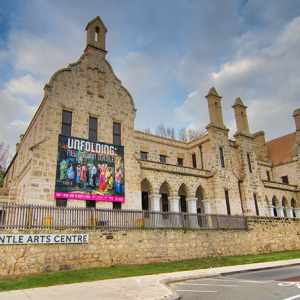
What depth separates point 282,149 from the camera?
125 feet

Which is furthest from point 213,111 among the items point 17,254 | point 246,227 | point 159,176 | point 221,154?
point 17,254

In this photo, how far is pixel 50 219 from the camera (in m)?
12.8

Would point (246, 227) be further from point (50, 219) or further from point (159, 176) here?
point (50, 219)

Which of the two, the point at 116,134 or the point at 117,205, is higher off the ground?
the point at 116,134

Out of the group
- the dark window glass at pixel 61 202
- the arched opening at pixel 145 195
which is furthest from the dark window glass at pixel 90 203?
the arched opening at pixel 145 195

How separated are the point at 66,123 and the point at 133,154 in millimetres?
5183

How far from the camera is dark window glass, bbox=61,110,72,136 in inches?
731

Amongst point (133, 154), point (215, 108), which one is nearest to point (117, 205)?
point (133, 154)

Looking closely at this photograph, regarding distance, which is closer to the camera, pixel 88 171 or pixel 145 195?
pixel 88 171

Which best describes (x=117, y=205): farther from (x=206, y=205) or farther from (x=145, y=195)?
(x=206, y=205)

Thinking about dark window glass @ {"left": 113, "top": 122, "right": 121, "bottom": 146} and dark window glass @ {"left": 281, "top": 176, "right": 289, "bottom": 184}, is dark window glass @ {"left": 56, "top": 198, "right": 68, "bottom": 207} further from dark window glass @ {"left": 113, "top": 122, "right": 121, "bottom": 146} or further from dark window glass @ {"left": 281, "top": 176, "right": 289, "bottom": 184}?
dark window glass @ {"left": 281, "top": 176, "right": 289, "bottom": 184}

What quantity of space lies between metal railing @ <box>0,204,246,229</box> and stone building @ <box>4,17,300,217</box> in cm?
351

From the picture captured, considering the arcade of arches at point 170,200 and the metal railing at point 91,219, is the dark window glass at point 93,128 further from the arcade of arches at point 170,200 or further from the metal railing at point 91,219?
the metal railing at point 91,219

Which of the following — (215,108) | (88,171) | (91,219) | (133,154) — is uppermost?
(215,108)
